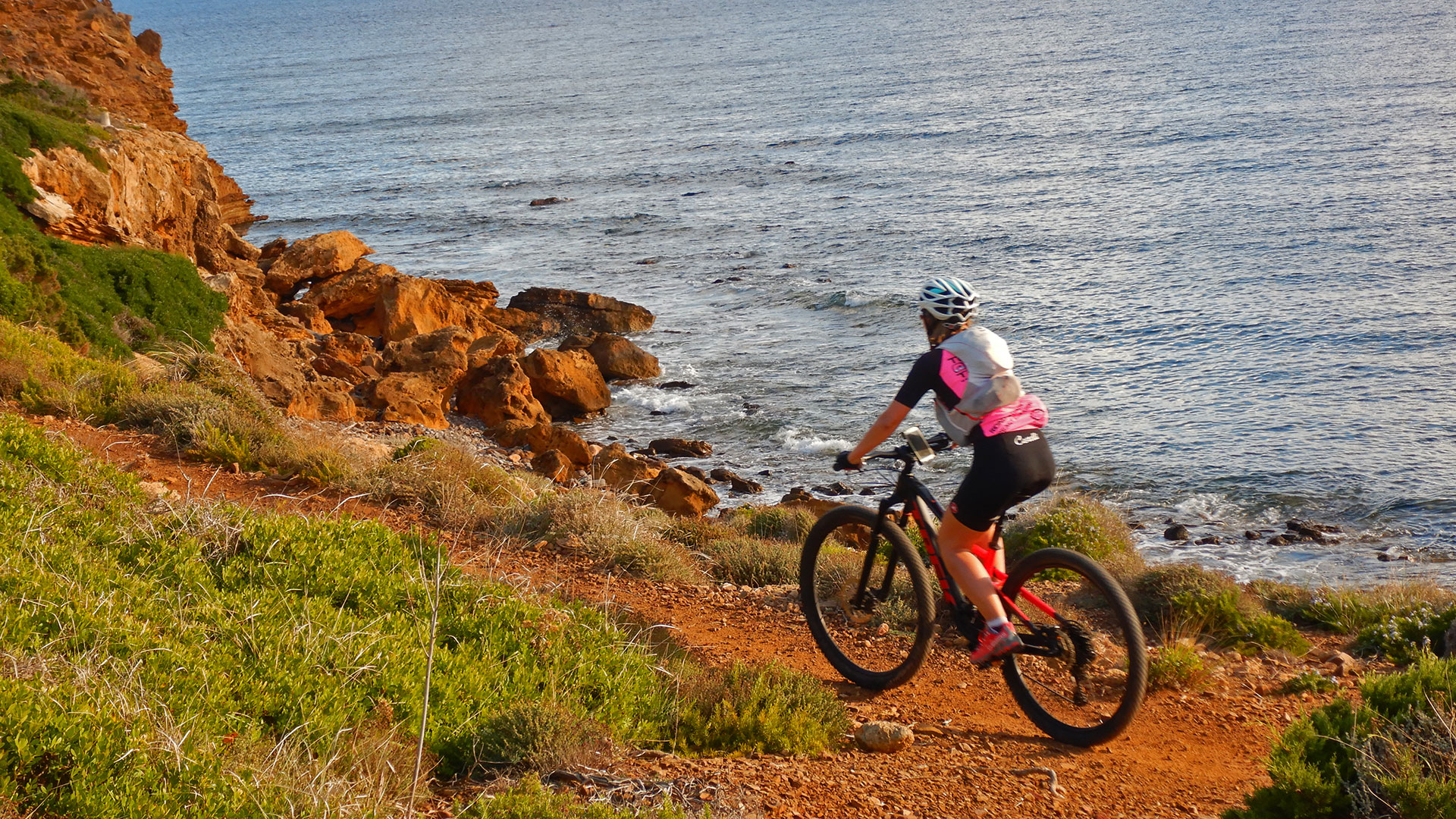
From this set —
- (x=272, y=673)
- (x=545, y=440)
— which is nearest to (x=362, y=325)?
(x=545, y=440)

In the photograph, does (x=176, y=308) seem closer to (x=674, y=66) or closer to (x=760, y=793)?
(x=760, y=793)

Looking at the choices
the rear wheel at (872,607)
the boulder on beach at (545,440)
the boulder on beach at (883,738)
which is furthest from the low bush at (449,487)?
the boulder on beach at (545,440)

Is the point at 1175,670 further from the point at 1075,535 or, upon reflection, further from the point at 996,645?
the point at 1075,535

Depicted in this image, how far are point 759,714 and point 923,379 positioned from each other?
74.5 inches

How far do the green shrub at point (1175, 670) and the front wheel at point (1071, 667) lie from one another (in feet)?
1.47

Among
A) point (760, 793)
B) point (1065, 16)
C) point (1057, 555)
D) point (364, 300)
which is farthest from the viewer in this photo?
point (1065, 16)

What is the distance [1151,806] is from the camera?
4.70 m

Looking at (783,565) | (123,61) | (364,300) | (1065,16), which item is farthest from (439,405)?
(1065,16)

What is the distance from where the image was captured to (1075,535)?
368 inches

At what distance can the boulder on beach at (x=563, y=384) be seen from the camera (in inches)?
802

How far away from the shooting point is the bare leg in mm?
5168

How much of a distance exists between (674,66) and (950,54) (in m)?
24.0

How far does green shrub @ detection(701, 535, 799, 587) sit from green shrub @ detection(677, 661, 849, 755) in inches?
108

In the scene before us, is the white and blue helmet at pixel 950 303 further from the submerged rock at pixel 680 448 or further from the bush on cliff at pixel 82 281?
the submerged rock at pixel 680 448
